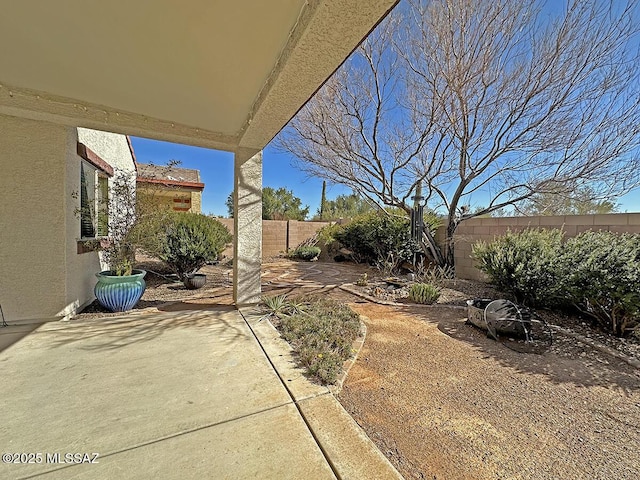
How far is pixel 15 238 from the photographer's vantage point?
140 inches

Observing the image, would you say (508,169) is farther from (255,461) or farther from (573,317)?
(255,461)

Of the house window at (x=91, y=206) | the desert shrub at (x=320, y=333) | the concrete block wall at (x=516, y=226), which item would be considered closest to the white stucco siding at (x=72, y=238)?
the house window at (x=91, y=206)

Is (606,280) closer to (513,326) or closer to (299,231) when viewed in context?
(513,326)

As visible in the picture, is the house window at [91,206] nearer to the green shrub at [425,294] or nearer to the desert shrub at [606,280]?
the green shrub at [425,294]

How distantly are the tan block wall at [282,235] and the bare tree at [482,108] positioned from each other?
574 centimetres

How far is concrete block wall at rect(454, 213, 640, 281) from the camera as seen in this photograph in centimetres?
476

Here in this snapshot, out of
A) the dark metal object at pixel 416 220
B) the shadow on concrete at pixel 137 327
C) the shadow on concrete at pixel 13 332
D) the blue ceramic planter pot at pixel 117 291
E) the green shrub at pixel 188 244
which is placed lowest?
the shadow on concrete at pixel 137 327

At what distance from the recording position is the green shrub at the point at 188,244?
20.4 feet

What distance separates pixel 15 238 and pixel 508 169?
9638 mm

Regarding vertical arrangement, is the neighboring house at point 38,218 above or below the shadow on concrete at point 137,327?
above

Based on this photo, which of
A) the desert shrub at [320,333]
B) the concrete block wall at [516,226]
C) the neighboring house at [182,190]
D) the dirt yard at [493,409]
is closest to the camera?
the dirt yard at [493,409]

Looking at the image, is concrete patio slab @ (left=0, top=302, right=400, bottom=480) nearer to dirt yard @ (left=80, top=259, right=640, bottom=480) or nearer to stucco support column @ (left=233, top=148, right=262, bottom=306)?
dirt yard @ (left=80, top=259, right=640, bottom=480)

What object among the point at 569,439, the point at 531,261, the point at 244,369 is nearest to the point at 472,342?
the point at 569,439

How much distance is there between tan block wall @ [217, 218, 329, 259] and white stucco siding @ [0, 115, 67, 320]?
909cm
